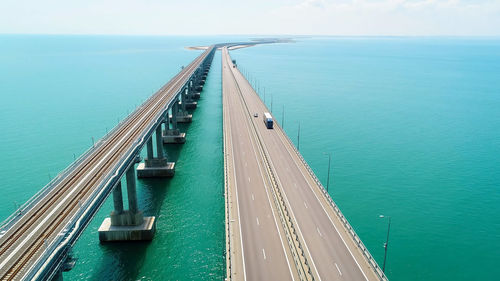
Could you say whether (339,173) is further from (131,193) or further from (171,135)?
(171,135)

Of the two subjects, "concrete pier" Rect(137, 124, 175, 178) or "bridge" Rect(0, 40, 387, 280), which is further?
"concrete pier" Rect(137, 124, 175, 178)

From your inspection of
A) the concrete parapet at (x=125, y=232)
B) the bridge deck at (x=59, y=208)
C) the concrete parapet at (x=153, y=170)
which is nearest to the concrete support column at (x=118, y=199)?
the concrete parapet at (x=125, y=232)

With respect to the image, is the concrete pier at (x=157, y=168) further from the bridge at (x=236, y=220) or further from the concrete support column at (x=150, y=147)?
the bridge at (x=236, y=220)

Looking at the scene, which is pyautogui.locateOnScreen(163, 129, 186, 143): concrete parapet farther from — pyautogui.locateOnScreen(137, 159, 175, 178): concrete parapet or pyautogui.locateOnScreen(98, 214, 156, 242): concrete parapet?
pyautogui.locateOnScreen(98, 214, 156, 242): concrete parapet

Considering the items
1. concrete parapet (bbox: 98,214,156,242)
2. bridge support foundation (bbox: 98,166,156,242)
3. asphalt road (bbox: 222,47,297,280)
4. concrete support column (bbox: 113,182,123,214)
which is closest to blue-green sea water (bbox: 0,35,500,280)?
concrete parapet (bbox: 98,214,156,242)

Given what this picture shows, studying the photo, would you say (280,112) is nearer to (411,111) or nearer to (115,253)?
(411,111)

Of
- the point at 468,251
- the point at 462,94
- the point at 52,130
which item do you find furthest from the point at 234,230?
the point at 462,94
